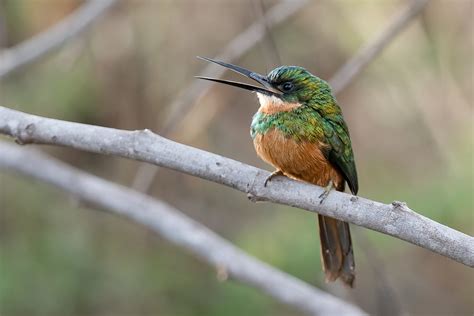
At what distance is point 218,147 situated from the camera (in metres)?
4.50

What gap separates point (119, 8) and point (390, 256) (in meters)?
2.09

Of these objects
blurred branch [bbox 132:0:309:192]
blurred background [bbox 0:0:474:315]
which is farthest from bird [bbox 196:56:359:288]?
blurred background [bbox 0:0:474:315]

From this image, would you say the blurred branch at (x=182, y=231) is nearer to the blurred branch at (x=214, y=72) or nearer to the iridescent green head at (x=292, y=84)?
the blurred branch at (x=214, y=72)

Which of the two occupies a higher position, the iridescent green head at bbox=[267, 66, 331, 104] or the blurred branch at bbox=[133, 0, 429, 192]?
the blurred branch at bbox=[133, 0, 429, 192]

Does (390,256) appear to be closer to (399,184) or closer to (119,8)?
(399,184)

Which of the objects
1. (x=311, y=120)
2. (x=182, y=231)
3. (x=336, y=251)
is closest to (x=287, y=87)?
(x=311, y=120)

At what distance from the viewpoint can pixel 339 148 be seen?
259cm

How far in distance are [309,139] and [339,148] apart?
16cm

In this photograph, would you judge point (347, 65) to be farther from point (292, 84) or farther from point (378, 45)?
point (292, 84)

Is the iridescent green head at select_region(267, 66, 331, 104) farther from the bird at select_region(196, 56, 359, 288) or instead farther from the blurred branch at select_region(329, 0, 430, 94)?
the blurred branch at select_region(329, 0, 430, 94)

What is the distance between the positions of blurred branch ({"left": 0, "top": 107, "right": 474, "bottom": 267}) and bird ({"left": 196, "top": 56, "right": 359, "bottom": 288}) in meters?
0.23

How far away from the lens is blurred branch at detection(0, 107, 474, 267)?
1.88 metres

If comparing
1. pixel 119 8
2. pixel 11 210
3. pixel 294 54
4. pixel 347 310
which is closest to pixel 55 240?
pixel 11 210

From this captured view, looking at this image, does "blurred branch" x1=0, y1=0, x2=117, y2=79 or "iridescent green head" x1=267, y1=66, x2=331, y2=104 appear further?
"blurred branch" x1=0, y1=0, x2=117, y2=79
